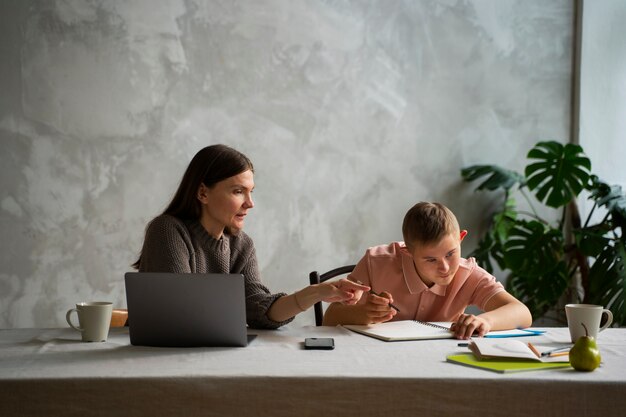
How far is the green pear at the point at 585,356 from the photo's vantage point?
143cm

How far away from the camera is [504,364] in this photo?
1464 millimetres

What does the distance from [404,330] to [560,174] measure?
6.32ft

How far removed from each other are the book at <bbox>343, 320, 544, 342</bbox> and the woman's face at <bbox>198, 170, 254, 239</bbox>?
47 cm

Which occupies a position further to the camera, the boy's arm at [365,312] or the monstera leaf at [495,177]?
the monstera leaf at [495,177]

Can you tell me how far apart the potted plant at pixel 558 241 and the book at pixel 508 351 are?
74.7 inches

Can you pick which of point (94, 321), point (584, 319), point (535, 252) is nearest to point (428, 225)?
point (584, 319)

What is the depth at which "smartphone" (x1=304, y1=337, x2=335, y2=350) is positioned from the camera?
5.37ft

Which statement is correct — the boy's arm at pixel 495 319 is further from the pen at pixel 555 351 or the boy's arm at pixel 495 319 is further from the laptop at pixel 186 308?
the laptop at pixel 186 308

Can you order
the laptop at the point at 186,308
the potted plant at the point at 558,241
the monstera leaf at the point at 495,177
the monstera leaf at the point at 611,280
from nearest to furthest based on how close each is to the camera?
the laptop at the point at 186,308, the monstera leaf at the point at 611,280, the potted plant at the point at 558,241, the monstera leaf at the point at 495,177

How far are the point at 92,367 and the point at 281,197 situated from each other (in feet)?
7.65

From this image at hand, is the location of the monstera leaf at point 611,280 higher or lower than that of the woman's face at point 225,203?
lower

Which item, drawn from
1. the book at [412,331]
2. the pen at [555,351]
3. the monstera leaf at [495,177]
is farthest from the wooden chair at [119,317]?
the monstera leaf at [495,177]

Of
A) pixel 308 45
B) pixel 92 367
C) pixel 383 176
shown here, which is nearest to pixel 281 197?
pixel 383 176

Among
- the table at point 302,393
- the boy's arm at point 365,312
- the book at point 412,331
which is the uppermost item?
the boy's arm at point 365,312
